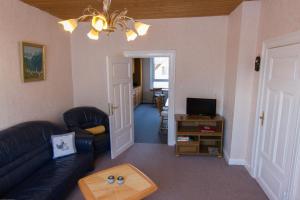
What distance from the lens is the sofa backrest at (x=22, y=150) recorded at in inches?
86.1

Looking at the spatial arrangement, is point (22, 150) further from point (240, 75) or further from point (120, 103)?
point (240, 75)

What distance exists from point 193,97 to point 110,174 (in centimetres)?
240

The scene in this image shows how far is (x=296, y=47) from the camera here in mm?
1997

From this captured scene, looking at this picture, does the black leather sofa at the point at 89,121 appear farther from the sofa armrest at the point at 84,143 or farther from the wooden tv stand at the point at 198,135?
the wooden tv stand at the point at 198,135

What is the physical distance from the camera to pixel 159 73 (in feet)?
29.5

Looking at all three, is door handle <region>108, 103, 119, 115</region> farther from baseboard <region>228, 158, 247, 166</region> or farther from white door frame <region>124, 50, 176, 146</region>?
baseboard <region>228, 158, 247, 166</region>

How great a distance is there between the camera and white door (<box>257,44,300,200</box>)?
2020 millimetres

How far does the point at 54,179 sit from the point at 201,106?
272 cm

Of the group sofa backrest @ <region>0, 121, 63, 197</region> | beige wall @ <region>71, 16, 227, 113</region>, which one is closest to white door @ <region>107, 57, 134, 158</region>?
beige wall @ <region>71, 16, 227, 113</region>

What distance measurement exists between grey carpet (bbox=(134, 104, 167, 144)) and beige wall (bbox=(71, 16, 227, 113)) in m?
0.97

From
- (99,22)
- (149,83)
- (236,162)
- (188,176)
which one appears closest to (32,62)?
(99,22)

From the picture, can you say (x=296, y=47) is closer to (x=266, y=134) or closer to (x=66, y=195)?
(x=266, y=134)

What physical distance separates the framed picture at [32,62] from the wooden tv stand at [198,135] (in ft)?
8.20

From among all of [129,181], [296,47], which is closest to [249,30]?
[296,47]
